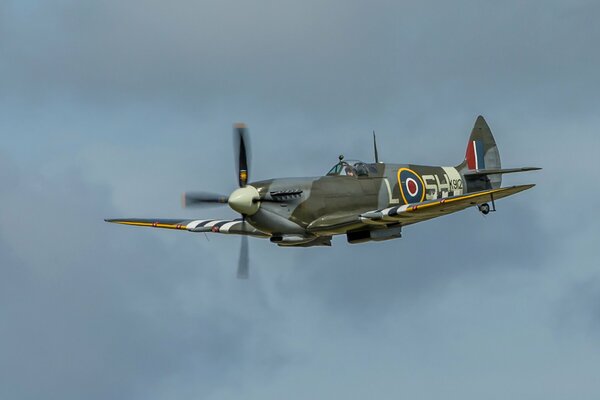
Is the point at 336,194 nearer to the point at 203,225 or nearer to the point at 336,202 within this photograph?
the point at 336,202

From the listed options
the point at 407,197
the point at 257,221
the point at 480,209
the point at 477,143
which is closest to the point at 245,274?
the point at 257,221

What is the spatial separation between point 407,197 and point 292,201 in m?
4.38

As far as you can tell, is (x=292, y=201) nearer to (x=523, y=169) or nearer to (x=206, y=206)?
(x=206, y=206)

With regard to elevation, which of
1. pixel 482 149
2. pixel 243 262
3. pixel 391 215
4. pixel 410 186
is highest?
pixel 482 149

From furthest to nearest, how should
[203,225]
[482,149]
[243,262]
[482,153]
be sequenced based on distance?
[482,149] → [482,153] → [203,225] → [243,262]

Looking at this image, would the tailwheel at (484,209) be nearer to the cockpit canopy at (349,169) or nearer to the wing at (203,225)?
the cockpit canopy at (349,169)

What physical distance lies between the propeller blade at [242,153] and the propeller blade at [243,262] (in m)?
2.20

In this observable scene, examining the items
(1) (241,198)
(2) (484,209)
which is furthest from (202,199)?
(2) (484,209)

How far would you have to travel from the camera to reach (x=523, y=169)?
133ft

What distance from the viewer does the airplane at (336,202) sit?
121ft

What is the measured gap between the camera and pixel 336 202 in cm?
3762

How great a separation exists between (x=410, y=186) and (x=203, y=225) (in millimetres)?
6960

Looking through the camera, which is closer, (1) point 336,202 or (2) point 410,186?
(1) point 336,202

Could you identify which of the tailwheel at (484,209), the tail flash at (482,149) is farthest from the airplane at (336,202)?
the tail flash at (482,149)
